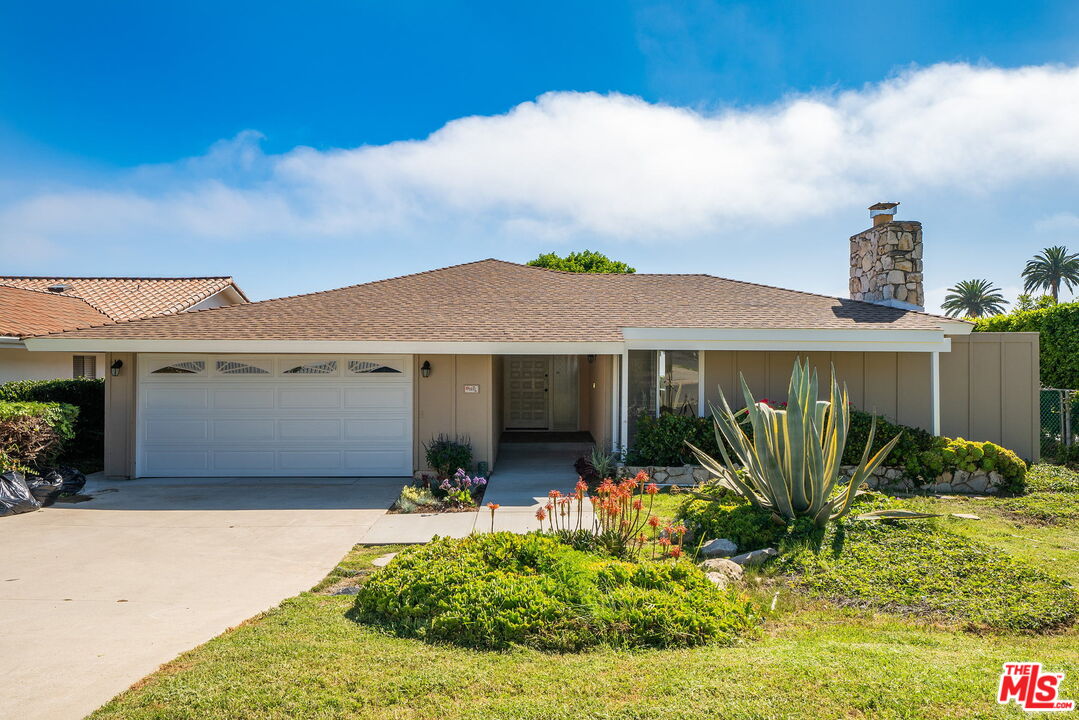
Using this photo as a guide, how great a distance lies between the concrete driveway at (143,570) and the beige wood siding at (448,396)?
1.23 metres

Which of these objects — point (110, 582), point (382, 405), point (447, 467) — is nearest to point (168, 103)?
point (382, 405)

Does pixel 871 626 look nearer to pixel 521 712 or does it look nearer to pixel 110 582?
pixel 521 712

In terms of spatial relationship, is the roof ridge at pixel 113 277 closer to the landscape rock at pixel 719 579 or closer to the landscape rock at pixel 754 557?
the landscape rock at pixel 754 557

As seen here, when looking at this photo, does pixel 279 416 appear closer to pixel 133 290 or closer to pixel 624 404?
pixel 624 404

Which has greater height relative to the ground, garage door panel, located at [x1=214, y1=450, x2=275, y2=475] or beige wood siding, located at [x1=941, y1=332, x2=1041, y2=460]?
beige wood siding, located at [x1=941, y1=332, x2=1041, y2=460]

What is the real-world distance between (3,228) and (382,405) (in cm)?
1624

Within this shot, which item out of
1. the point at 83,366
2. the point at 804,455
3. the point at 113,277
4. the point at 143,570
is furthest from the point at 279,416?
the point at 113,277

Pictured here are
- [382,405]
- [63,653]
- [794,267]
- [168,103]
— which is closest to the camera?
[63,653]

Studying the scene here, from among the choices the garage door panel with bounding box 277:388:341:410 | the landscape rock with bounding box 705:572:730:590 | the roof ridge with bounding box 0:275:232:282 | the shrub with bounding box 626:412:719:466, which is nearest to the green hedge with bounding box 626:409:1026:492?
the shrub with bounding box 626:412:719:466

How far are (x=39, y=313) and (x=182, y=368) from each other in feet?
28.4

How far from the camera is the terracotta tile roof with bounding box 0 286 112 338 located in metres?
13.8

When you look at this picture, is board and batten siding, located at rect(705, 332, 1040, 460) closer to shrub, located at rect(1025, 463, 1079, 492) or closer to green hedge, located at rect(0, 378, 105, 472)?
shrub, located at rect(1025, 463, 1079, 492)

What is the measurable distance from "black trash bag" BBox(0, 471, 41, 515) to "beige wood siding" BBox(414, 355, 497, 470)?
5.25 metres

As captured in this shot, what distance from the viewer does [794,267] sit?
1972 cm
